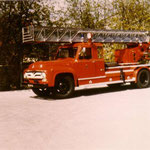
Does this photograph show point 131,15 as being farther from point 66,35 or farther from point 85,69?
point 85,69

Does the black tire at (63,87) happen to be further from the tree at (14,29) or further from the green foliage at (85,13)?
the green foliage at (85,13)

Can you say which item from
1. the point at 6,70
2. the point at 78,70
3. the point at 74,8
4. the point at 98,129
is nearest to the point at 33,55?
the point at 6,70

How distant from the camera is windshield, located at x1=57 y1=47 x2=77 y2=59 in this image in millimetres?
11750

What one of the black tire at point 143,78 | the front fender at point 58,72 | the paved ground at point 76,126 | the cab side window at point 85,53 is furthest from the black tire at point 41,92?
the black tire at point 143,78

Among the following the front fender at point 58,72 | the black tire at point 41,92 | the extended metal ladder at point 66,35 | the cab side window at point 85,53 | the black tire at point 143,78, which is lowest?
the black tire at point 41,92

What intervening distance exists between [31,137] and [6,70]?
9487mm

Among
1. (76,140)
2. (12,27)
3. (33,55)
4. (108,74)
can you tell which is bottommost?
(76,140)

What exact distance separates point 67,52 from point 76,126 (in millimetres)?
6216

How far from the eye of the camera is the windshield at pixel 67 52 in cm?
1175

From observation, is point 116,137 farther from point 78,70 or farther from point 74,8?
point 74,8

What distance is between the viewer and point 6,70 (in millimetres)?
14406

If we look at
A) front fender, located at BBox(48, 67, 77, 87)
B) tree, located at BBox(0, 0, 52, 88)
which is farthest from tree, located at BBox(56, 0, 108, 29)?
front fender, located at BBox(48, 67, 77, 87)

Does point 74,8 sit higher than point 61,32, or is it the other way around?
point 74,8

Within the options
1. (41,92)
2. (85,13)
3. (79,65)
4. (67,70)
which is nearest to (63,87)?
(67,70)
